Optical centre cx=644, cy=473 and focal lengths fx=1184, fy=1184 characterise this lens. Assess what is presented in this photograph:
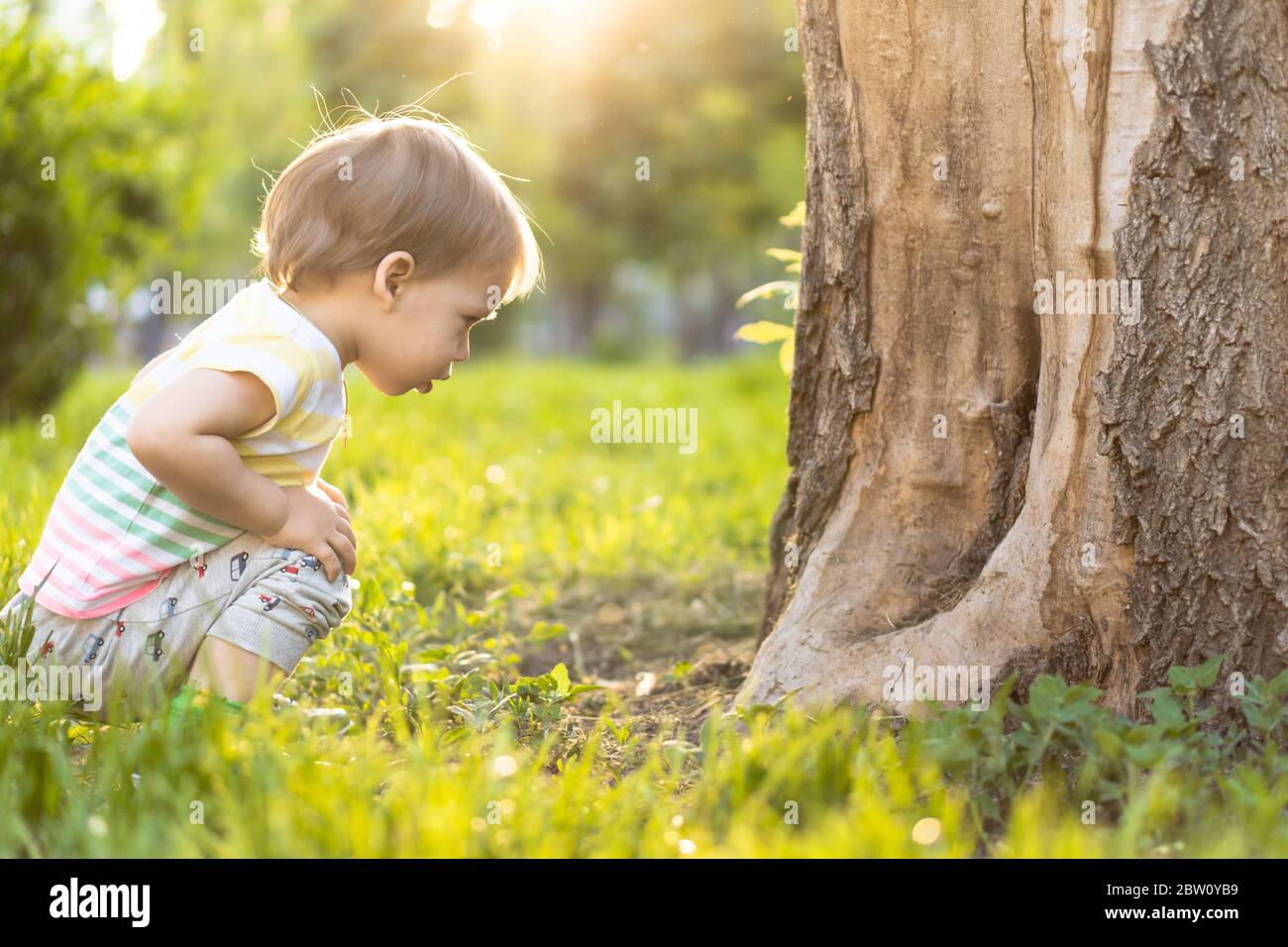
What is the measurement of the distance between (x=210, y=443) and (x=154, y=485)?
0.82ft

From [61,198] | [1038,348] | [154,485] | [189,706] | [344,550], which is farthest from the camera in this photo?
[61,198]

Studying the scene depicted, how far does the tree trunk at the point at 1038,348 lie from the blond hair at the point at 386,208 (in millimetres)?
823

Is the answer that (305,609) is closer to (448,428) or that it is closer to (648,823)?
(648,823)

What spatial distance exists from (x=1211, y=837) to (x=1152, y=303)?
1040 mm

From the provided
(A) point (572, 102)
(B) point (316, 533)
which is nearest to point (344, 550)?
(B) point (316, 533)

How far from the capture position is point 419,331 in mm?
2457

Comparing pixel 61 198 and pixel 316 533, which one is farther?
pixel 61 198

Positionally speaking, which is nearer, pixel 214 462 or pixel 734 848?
pixel 734 848

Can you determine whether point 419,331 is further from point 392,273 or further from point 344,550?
point 344,550

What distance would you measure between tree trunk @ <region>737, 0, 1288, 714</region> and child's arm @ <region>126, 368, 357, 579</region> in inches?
45.9

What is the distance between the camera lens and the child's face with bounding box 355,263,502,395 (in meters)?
2.44
